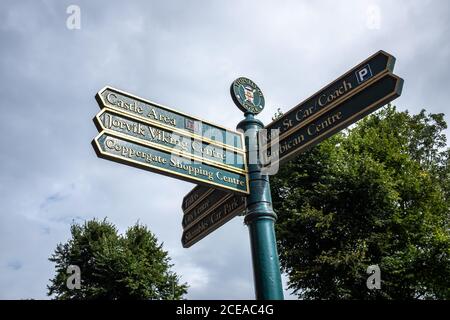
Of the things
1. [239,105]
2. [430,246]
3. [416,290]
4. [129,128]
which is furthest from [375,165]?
[129,128]

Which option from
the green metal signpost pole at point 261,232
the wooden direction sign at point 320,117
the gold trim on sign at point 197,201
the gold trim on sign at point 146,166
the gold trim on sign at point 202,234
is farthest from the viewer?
the gold trim on sign at point 197,201

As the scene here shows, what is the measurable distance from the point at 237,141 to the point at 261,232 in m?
1.33

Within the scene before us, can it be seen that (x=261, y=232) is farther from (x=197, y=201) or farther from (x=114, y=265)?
(x=114, y=265)

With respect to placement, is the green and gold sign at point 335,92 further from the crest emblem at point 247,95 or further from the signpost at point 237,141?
the crest emblem at point 247,95

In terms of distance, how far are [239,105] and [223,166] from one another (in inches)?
42.4

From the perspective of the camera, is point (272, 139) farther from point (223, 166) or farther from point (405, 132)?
point (405, 132)

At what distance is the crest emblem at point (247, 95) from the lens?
626 centimetres

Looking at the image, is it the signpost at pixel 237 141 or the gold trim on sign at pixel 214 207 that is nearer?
the signpost at pixel 237 141

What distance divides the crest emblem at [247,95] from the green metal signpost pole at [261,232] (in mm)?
435

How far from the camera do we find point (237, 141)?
19.6 feet

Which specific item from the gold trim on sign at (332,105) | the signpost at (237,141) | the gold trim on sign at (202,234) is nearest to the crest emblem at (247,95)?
the signpost at (237,141)
